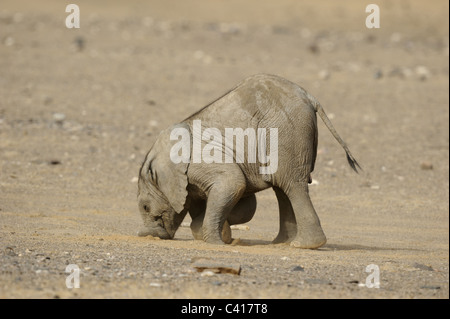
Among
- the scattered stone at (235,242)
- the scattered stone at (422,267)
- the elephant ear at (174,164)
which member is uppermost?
the elephant ear at (174,164)

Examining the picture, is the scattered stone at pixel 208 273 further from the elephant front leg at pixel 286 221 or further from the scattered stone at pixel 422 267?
the elephant front leg at pixel 286 221

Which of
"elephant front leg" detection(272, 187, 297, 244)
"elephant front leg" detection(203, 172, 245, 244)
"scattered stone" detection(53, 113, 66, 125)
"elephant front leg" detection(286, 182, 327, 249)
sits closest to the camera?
"elephant front leg" detection(203, 172, 245, 244)

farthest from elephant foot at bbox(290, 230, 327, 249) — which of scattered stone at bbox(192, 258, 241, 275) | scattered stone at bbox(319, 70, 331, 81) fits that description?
scattered stone at bbox(319, 70, 331, 81)

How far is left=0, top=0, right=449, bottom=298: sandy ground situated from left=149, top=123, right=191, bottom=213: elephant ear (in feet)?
1.62

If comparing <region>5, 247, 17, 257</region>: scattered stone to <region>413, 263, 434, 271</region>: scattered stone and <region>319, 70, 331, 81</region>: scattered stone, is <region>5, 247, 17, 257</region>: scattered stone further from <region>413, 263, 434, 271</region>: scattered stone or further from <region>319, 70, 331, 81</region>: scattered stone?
<region>319, 70, 331, 81</region>: scattered stone

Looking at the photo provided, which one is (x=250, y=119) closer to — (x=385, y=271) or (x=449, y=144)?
(x=385, y=271)

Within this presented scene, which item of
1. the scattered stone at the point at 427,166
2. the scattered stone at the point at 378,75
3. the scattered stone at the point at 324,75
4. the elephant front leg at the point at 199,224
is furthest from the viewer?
the scattered stone at the point at 378,75

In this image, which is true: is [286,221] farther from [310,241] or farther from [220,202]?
[220,202]

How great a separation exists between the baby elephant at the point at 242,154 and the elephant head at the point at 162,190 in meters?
0.01

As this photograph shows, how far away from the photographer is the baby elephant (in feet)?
31.3

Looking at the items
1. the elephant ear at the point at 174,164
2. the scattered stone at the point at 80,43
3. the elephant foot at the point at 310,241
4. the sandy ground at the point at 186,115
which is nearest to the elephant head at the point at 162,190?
the elephant ear at the point at 174,164

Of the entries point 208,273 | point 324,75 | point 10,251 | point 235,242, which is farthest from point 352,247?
point 324,75

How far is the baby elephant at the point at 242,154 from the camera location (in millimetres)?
9555
